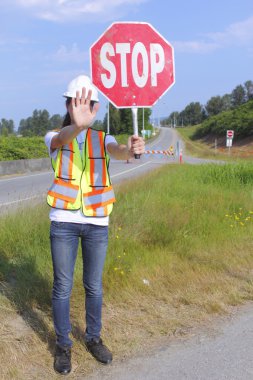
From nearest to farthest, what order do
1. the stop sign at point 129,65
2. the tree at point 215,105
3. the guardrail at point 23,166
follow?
the stop sign at point 129,65
the guardrail at point 23,166
the tree at point 215,105

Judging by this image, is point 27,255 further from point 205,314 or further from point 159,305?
point 205,314

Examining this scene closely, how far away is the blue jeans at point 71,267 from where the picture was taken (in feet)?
9.66

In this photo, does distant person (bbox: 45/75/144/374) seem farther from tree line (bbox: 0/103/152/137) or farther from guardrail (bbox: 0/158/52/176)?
tree line (bbox: 0/103/152/137)

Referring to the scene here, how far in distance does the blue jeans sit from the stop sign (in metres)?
1.48

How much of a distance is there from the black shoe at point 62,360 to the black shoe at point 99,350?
20 cm

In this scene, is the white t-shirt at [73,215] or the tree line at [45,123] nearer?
the white t-shirt at [73,215]

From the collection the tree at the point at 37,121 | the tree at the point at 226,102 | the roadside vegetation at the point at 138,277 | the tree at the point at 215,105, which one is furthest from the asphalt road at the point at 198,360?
the tree at the point at 215,105

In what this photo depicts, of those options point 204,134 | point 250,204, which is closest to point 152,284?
point 250,204

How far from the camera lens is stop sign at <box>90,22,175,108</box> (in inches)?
158

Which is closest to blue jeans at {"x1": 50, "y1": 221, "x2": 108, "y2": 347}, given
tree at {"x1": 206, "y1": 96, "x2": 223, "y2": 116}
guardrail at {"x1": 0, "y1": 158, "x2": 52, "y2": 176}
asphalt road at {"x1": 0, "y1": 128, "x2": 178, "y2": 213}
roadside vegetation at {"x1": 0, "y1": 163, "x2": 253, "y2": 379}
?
roadside vegetation at {"x1": 0, "y1": 163, "x2": 253, "y2": 379}

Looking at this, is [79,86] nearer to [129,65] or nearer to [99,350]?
[129,65]

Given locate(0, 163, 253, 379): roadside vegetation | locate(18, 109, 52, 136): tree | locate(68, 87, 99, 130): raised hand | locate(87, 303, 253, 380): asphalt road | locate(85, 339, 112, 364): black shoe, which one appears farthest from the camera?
locate(18, 109, 52, 136): tree

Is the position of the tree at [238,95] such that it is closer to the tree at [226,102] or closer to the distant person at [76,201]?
the tree at [226,102]

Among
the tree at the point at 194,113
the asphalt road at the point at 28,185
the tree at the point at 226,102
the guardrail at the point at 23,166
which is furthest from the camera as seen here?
the tree at the point at 194,113
